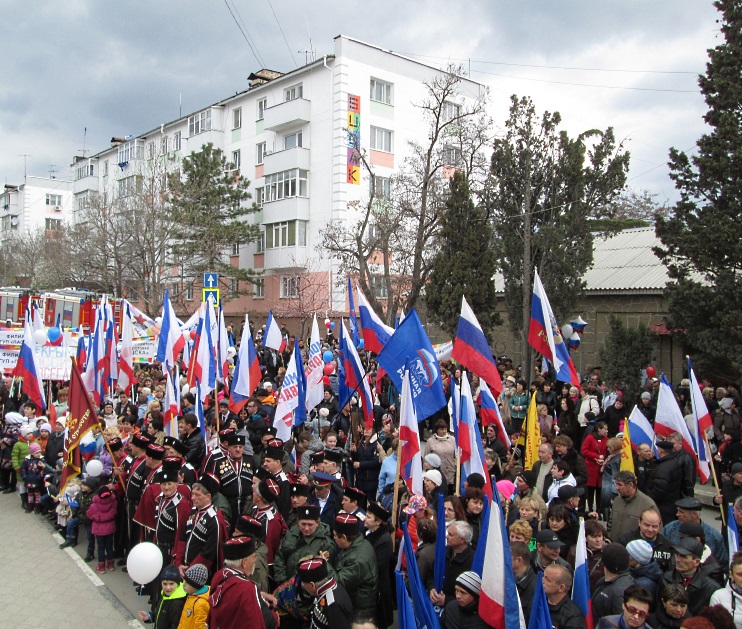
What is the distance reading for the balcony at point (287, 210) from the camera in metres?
34.5

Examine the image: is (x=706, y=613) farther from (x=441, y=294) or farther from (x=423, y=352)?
(x=441, y=294)

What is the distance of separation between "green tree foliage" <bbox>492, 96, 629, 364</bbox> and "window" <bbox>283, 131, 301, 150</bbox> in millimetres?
18047

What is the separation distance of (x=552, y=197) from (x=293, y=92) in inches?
823

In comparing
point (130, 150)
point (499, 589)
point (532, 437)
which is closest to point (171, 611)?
point (499, 589)

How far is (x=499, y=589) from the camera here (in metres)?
4.39

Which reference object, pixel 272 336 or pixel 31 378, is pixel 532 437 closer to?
pixel 272 336

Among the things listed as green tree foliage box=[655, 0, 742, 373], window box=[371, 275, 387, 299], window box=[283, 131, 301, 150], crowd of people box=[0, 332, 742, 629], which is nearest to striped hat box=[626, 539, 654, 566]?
crowd of people box=[0, 332, 742, 629]

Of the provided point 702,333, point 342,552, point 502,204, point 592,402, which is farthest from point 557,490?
point 502,204

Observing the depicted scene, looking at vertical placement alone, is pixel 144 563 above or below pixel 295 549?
below

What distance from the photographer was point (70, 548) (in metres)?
9.38

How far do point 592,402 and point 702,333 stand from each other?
3591 mm

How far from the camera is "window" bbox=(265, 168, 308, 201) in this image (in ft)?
113

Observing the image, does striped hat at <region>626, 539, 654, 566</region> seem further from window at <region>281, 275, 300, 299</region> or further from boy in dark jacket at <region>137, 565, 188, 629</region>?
window at <region>281, 275, 300, 299</region>

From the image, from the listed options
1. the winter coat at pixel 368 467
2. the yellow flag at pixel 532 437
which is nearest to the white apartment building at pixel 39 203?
the winter coat at pixel 368 467
